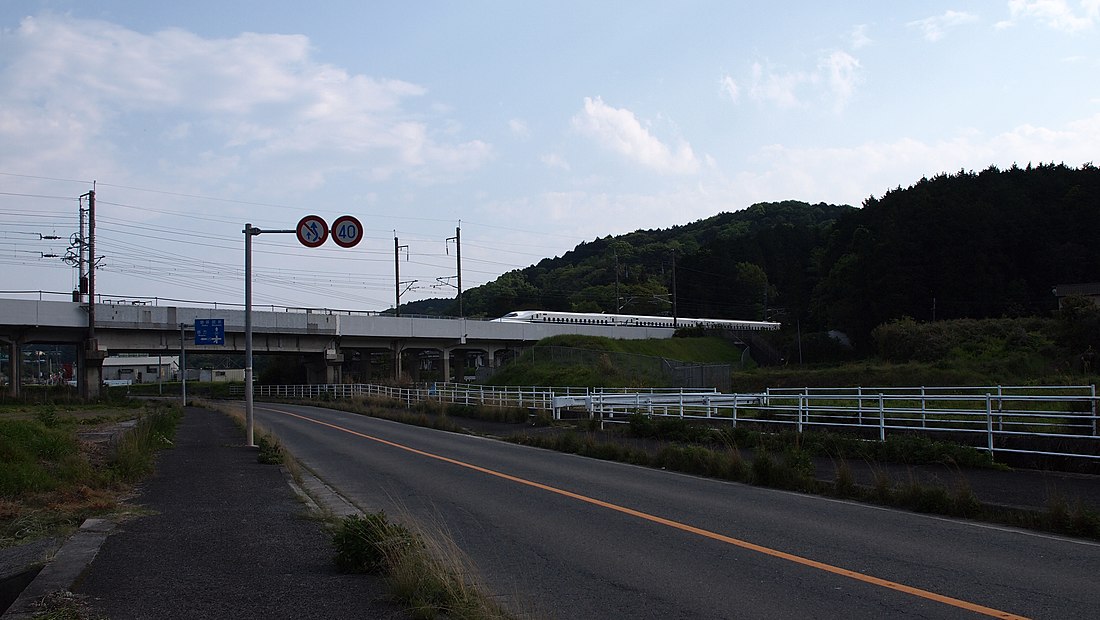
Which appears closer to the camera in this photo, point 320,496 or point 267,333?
point 320,496

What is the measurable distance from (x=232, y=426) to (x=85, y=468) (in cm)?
1612

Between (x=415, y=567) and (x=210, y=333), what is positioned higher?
(x=210, y=333)

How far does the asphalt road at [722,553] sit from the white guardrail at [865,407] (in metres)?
4.35

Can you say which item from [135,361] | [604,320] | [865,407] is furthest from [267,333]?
[135,361]

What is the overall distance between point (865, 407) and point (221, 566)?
1582 centimetres

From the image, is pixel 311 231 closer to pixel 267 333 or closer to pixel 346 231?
pixel 346 231

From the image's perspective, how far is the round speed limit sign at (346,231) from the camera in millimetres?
17312

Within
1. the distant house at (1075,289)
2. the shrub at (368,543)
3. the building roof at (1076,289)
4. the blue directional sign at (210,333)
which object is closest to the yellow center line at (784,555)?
the shrub at (368,543)

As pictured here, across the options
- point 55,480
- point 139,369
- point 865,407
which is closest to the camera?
point 55,480

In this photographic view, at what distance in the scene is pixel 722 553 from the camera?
8.33 metres

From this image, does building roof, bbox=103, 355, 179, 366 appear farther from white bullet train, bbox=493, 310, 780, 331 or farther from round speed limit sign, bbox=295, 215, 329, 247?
round speed limit sign, bbox=295, 215, 329, 247

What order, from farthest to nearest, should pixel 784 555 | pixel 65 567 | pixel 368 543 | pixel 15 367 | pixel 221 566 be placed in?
pixel 15 367
pixel 784 555
pixel 221 566
pixel 368 543
pixel 65 567

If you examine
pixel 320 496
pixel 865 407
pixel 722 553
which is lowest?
pixel 320 496

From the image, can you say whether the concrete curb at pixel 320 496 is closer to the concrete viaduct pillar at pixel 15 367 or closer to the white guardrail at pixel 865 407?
the white guardrail at pixel 865 407
